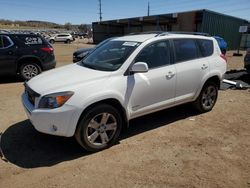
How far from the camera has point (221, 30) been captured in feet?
88.3

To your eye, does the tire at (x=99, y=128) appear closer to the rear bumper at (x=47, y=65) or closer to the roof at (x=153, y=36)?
the roof at (x=153, y=36)

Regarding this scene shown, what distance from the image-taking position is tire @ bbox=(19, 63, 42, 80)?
891cm

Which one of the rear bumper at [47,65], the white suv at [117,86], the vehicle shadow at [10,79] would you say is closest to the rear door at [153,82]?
the white suv at [117,86]

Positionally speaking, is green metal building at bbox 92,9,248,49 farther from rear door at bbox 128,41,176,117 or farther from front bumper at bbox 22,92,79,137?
front bumper at bbox 22,92,79,137

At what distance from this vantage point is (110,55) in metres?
4.54

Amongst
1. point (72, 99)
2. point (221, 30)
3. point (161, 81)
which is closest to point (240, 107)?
point (161, 81)

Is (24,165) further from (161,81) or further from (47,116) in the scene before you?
(161,81)

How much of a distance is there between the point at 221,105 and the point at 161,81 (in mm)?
2649

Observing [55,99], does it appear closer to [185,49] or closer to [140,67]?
[140,67]

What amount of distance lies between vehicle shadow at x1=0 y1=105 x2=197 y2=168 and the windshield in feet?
4.25

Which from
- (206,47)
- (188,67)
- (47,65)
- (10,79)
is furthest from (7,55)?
(206,47)

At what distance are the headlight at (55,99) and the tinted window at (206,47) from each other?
3138 mm

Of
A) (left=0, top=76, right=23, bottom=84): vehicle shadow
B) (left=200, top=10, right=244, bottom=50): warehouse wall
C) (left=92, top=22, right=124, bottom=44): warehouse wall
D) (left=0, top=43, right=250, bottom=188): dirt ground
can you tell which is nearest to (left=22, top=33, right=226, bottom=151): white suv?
(left=0, top=43, right=250, bottom=188): dirt ground

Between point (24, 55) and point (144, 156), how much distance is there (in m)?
6.67
